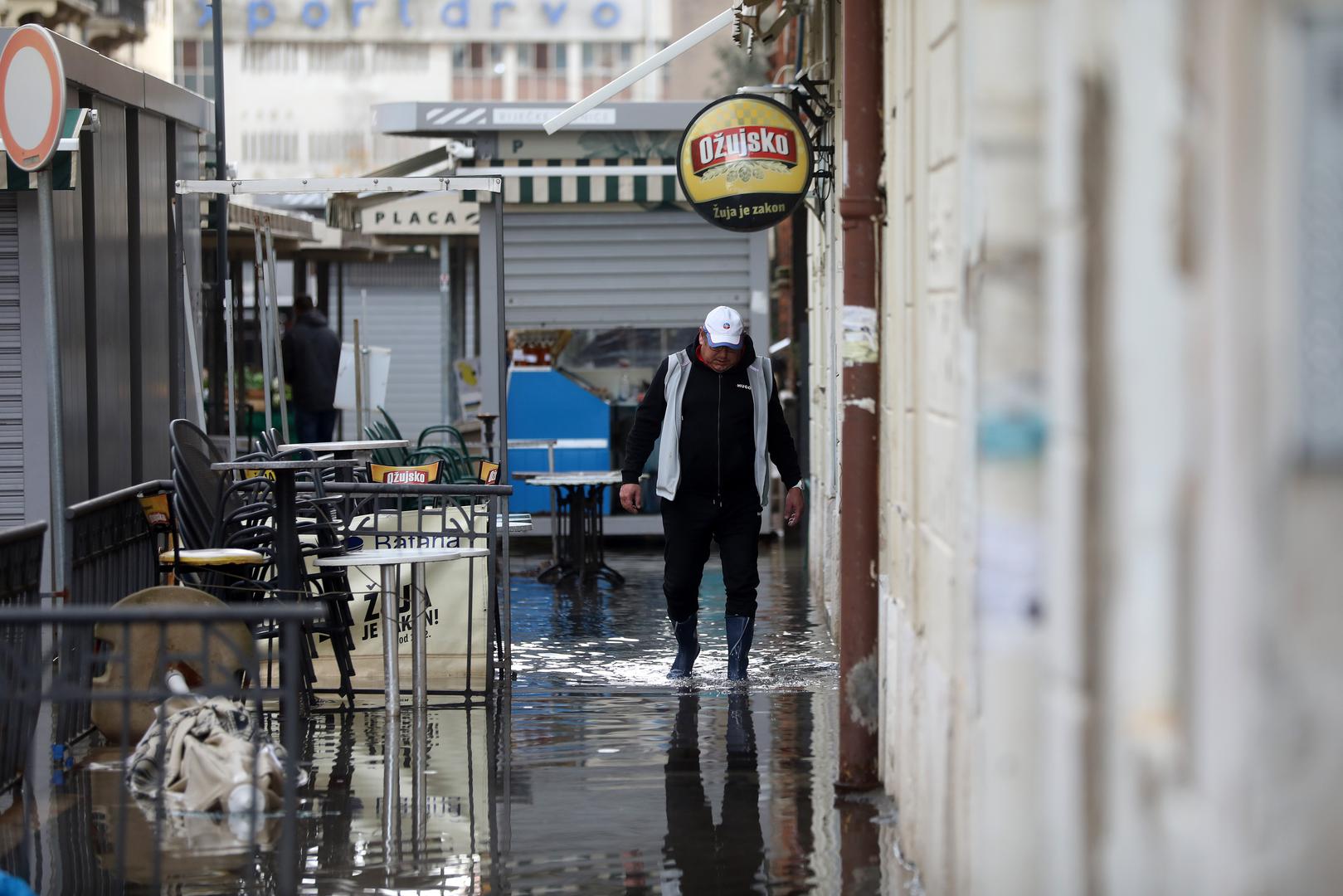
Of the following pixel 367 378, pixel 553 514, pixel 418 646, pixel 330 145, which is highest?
pixel 330 145

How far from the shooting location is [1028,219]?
11.1ft

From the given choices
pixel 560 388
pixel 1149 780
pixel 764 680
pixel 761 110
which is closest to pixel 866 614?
pixel 764 680

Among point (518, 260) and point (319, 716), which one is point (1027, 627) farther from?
point (518, 260)

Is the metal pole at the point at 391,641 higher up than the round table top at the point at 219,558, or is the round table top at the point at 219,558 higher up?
the round table top at the point at 219,558

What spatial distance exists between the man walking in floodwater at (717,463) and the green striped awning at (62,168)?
125 inches

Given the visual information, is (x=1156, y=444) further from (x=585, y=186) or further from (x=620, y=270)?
(x=620, y=270)

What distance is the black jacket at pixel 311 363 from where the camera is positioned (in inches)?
764

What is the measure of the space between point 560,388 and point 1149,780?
12.8m

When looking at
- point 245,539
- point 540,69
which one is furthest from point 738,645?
point 540,69

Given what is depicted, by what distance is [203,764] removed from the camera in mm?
5961

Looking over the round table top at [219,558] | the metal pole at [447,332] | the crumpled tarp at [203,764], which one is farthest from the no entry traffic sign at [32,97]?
the metal pole at [447,332]

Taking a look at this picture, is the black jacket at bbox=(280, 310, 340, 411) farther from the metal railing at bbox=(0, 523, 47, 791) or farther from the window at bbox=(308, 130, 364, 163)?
the window at bbox=(308, 130, 364, 163)

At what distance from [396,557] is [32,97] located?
2384 millimetres

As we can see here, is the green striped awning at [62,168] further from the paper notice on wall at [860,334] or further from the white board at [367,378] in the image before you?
the white board at [367,378]
